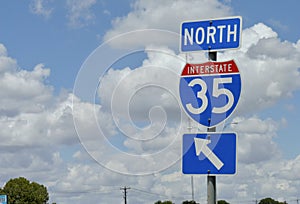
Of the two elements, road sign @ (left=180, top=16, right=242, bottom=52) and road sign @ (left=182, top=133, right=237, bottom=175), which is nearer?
road sign @ (left=182, top=133, right=237, bottom=175)

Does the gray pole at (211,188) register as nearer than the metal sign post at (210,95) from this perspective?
No

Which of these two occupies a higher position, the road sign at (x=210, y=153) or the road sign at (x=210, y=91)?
the road sign at (x=210, y=91)

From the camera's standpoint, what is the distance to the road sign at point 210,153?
31.2ft

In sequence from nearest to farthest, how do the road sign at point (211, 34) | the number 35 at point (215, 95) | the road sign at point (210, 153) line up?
1. the number 35 at point (215, 95)
2. the road sign at point (210, 153)
3. the road sign at point (211, 34)

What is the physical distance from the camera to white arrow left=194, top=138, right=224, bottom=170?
9531 millimetres

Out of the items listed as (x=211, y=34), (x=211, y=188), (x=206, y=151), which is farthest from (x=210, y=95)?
(x=211, y=188)

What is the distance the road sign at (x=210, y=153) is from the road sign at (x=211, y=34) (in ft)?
4.22

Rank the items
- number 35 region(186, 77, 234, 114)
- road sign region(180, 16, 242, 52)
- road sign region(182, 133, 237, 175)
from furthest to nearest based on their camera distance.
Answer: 1. road sign region(180, 16, 242, 52)
2. road sign region(182, 133, 237, 175)
3. number 35 region(186, 77, 234, 114)

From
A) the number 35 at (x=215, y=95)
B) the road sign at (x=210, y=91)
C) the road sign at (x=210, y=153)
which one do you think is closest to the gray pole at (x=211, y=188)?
the road sign at (x=210, y=153)

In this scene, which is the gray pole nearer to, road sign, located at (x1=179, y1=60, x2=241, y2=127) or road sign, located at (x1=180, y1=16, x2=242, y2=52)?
road sign, located at (x1=180, y1=16, x2=242, y2=52)

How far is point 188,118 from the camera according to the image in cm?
946

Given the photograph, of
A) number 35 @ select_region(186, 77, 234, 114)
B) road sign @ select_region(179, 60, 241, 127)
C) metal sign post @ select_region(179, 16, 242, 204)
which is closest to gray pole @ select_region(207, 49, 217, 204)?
metal sign post @ select_region(179, 16, 242, 204)

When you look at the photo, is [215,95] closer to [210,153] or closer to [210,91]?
[210,91]

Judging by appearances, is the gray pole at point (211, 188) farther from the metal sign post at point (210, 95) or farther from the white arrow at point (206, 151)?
the white arrow at point (206, 151)
